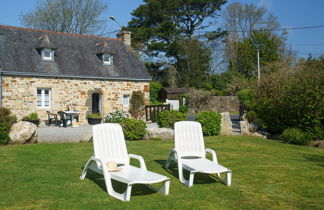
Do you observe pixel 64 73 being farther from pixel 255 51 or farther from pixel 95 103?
pixel 255 51

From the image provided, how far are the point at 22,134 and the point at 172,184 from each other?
276 inches

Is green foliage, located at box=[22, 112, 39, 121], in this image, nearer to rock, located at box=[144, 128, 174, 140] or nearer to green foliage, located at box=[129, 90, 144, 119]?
green foliage, located at box=[129, 90, 144, 119]

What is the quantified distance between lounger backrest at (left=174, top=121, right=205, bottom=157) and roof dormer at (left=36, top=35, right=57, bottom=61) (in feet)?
48.7

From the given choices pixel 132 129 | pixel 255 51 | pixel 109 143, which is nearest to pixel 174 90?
pixel 255 51

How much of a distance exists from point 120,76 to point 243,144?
12288 mm

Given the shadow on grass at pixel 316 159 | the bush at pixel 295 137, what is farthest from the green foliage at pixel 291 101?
the shadow on grass at pixel 316 159

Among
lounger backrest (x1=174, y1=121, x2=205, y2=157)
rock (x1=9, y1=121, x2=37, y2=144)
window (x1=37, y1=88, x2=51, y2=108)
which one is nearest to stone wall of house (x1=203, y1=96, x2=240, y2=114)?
window (x1=37, y1=88, x2=51, y2=108)

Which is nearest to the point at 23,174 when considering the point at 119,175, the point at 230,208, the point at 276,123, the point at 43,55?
the point at 119,175

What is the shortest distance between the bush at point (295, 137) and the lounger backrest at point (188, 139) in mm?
6282

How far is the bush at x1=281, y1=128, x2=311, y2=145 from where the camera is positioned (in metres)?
12.5

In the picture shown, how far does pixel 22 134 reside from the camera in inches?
455

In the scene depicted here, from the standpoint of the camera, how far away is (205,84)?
3572 cm

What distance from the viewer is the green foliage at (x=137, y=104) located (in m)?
23.0

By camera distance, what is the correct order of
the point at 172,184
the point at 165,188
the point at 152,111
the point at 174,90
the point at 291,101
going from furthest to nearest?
the point at 174,90, the point at 152,111, the point at 291,101, the point at 172,184, the point at 165,188
